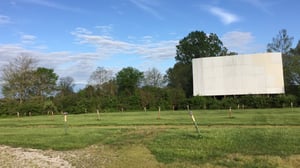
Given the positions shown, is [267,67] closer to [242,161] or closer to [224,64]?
[224,64]

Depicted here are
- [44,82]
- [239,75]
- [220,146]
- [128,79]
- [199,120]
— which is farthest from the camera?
[128,79]

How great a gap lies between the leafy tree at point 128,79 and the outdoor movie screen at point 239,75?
61.0ft

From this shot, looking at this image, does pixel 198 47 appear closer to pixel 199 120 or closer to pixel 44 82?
pixel 44 82

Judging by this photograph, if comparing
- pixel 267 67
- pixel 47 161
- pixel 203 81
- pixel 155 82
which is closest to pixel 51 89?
pixel 155 82

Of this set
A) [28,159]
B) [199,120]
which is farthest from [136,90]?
[28,159]

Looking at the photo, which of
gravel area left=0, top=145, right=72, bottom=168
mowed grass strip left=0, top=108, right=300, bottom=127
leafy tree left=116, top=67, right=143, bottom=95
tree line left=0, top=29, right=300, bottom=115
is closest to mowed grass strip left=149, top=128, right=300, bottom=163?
gravel area left=0, top=145, right=72, bottom=168

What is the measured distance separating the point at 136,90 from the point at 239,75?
19103mm

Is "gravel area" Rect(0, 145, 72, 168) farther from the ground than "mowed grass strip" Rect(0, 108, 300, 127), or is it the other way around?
"mowed grass strip" Rect(0, 108, 300, 127)

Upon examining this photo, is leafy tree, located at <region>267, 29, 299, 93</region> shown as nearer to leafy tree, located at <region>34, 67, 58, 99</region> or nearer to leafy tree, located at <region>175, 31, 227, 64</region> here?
leafy tree, located at <region>175, 31, 227, 64</region>

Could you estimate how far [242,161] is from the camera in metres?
9.85

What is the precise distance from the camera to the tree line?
52.8 metres

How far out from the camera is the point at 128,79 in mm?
71312

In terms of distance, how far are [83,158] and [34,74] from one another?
5753cm

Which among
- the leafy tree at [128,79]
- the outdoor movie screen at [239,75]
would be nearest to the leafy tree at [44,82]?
the leafy tree at [128,79]
